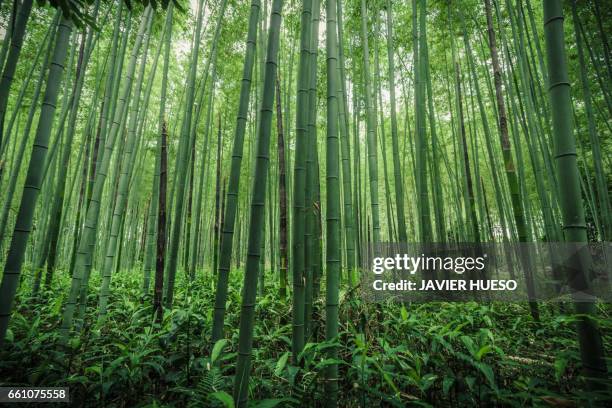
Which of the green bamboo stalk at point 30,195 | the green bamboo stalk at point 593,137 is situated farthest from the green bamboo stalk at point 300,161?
the green bamboo stalk at point 593,137

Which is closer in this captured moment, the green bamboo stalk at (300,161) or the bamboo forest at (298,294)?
the bamboo forest at (298,294)

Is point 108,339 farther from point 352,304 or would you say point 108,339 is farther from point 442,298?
point 442,298

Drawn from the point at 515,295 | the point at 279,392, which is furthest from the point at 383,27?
the point at 279,392

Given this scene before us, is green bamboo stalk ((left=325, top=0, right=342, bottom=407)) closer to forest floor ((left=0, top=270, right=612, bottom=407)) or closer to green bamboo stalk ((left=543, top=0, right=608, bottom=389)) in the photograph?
forest floor ((left=0, top=270, right=612, bottom=407))

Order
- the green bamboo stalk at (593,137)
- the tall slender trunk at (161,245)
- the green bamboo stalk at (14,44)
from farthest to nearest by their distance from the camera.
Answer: the green bamboo stalk at (593,137) → the tall slender trunk at (161,245) → the green bamboo stalk at (14,44)

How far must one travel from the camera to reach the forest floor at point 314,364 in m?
1.17

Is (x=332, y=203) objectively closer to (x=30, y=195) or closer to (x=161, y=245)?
(x=30, y=195)

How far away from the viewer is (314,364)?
4.78 ft

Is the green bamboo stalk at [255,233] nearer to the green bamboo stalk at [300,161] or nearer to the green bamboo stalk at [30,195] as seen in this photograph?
the green bamboo stalk at [300,161]

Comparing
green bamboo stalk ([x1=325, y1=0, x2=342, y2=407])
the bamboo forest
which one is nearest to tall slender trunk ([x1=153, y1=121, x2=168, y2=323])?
the bamboo forest

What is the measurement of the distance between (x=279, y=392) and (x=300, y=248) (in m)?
0.64

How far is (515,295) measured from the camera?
3.30m

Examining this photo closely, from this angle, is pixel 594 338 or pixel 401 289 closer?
pixel 594 338

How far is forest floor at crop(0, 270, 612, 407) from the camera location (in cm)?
117
